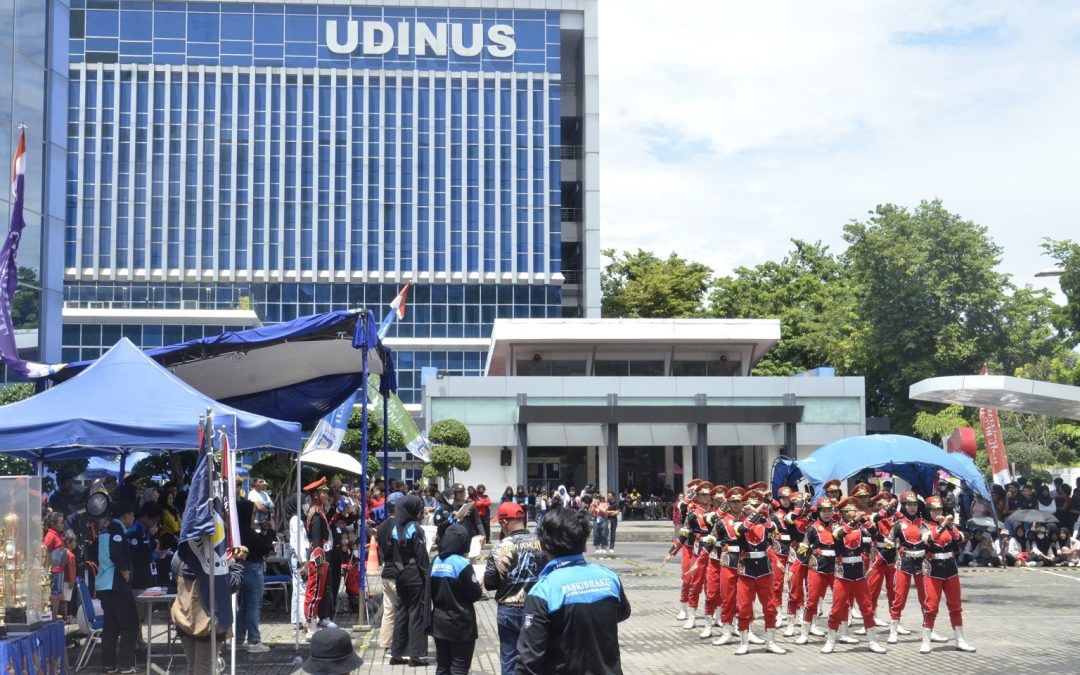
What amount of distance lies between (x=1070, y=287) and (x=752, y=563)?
40.2 m

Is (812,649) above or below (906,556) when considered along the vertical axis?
below

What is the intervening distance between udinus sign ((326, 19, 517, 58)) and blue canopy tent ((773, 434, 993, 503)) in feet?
170

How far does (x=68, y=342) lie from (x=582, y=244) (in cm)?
3161

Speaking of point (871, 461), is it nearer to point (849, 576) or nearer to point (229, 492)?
point (849, 576)

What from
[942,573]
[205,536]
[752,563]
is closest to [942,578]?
[942,573]

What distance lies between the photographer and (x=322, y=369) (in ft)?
69.0

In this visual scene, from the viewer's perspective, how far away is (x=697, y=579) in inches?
664

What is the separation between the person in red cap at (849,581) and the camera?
15.3 meters

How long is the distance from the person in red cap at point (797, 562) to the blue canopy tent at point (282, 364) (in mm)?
6321

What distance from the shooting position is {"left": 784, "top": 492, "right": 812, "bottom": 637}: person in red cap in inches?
633

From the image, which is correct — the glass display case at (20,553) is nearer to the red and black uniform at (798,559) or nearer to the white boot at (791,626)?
the red and black uniform at (798,559)

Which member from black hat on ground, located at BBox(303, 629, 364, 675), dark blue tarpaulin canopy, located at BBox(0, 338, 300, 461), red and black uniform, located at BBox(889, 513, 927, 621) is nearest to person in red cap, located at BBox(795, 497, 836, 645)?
red and black uniform, located at BBox(889, 513, 927, 621)

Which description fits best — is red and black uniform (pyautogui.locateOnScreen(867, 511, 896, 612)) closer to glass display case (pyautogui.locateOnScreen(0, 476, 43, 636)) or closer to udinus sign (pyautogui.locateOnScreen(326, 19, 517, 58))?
glass display case (pyautogui.locateOnScreen(0, 476, 43, 636))

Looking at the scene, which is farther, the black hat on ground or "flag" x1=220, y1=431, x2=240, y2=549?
"flag" x1=220, y1=431, x2=240, y2=549
